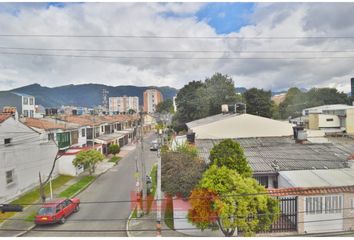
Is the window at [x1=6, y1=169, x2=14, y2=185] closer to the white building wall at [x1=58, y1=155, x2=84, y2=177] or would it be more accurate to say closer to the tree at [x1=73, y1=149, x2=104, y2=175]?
the tree at [x1=73, y1=149, x2=104, y2=175]

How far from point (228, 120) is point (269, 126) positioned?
362 cm

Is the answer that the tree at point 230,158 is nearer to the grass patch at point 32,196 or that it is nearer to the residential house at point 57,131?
the grass patch at point 32,196

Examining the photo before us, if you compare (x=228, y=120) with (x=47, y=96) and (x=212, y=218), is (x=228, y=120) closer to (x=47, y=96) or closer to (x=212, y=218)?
(x=212, y=218)

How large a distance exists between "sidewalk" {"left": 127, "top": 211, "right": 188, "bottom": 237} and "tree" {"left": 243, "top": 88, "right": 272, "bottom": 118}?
31.9 metres

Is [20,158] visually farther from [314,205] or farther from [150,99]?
[150,99]

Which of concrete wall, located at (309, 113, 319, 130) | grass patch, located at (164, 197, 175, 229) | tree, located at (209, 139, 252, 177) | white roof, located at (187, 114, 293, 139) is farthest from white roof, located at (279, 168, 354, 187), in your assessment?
concrete wall, located at (309, 113, 319, 130)

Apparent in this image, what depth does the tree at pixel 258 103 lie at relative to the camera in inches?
1810

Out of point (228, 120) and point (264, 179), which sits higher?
point (228, 120)

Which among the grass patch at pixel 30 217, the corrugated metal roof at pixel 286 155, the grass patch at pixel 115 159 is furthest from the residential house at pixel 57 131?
the corrugated metal roof at pixel 286 155

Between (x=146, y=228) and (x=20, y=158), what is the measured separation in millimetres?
11091

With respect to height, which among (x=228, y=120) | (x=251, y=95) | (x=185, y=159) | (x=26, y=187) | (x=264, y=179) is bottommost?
(x=26, y=187)

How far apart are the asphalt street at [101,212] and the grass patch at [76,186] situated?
0.54 m

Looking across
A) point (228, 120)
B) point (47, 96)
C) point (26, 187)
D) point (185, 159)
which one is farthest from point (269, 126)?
point (47, 96)

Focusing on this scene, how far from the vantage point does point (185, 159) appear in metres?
16.0
